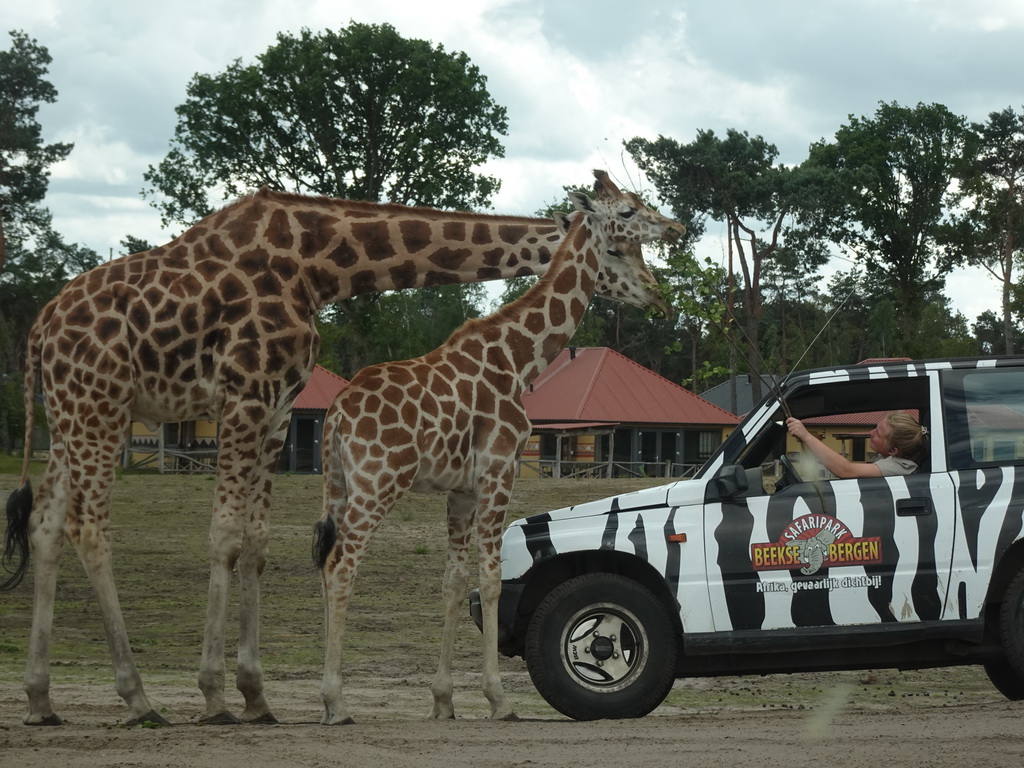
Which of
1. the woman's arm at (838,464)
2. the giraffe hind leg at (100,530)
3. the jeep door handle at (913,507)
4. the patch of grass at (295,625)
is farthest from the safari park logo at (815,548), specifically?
the giraffe hind leg at (100,530)

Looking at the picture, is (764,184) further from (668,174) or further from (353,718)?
(353,718)

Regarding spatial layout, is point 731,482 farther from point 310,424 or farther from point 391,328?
point 391,328

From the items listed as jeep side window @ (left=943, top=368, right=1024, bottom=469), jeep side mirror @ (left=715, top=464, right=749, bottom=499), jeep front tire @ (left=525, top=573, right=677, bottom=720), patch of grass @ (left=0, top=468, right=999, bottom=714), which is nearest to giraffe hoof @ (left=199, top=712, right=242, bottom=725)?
jeep front tire @ (left=525, top=573, right=677, bottom=720)

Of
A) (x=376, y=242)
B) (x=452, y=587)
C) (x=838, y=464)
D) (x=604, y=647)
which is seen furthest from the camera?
(x=376, y=242)

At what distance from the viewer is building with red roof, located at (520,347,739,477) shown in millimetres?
46781

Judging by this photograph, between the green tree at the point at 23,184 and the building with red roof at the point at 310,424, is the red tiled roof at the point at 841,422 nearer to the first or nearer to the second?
the building with red roof at the point at 310,424

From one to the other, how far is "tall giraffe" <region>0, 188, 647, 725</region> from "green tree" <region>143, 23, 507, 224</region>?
101 feet

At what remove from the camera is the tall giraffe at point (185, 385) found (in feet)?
25.2

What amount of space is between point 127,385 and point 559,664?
9.81 ft

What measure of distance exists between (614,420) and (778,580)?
40163mm

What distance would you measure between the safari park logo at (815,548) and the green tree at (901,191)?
49357 mm

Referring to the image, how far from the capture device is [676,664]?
7.68 metres

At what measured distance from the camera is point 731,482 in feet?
25.1

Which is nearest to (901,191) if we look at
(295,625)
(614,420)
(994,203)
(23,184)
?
(994,203)
